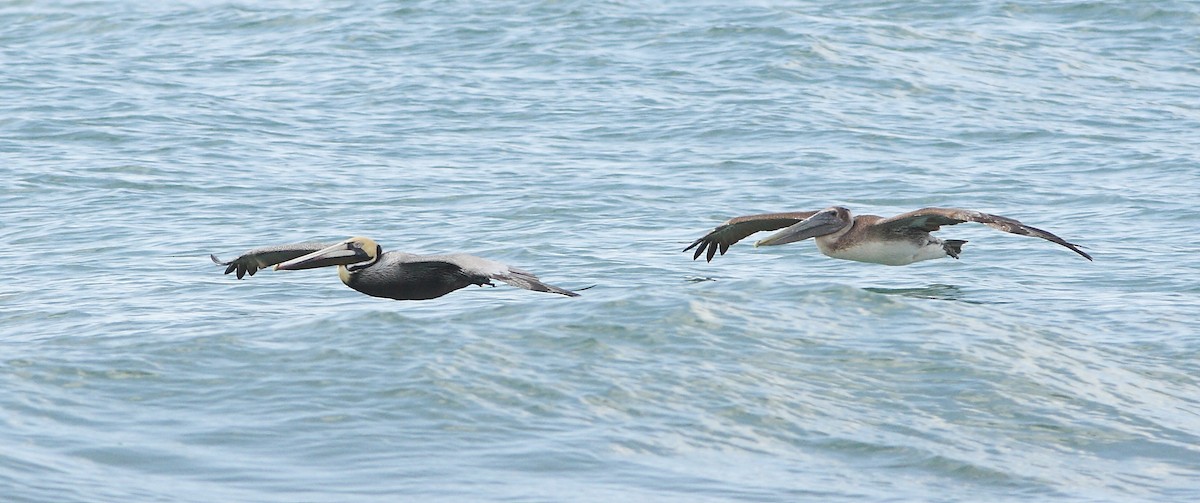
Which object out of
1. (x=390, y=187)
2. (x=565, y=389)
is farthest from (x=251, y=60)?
(x=565, y=389)

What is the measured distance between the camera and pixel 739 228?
11.6 meters

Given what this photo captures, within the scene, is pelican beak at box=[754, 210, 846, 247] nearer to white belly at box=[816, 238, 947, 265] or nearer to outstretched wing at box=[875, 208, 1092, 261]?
white belly at box=[816, 238, 947, 265]

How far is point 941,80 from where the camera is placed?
65.9ft

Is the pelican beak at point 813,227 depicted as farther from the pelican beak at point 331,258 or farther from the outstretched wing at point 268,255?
the outstretched wing at point 268,255

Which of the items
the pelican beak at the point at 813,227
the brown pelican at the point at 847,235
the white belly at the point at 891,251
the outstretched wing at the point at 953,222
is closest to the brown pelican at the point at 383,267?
the brown pelican at the point at 847,235

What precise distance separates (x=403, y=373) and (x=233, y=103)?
11372 mm

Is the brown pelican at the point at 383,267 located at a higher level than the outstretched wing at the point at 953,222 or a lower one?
higher

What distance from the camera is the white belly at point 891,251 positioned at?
11393 millimetres

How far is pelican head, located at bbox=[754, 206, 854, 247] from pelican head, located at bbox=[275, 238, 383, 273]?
3274 mm

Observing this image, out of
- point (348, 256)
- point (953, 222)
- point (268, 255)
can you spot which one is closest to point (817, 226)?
point (953, 222)

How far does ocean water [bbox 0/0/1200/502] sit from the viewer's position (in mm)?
7445

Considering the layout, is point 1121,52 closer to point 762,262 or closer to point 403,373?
point 762,262

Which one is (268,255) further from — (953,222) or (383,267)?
(953,222)

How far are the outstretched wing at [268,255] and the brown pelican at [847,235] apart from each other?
290cm
